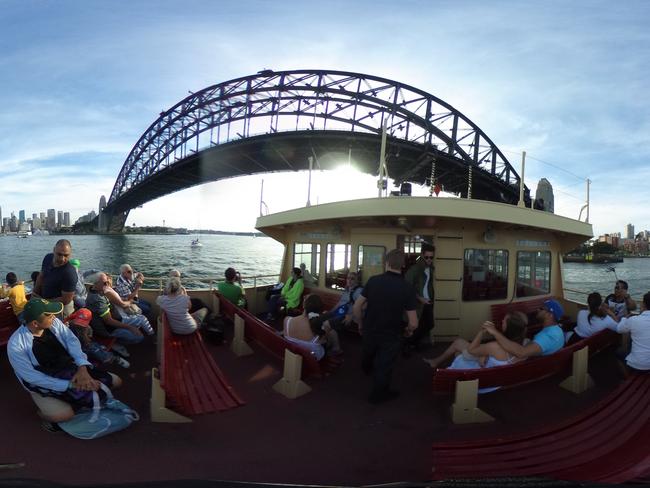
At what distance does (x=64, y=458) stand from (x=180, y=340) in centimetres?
218

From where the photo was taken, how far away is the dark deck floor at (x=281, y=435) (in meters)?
2.66

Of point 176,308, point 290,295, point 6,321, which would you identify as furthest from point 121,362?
point 290,295

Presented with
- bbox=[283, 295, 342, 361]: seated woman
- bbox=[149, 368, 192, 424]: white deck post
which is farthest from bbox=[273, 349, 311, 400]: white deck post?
bbox=[149, 368, 192, 424]: white deck post

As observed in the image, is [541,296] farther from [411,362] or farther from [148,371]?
[148,371]

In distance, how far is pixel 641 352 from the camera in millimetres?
3693

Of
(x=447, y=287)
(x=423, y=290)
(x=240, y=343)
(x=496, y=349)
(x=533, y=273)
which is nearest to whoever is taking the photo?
(x=496, y=349)

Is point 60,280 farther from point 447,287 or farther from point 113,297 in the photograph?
point 447,287

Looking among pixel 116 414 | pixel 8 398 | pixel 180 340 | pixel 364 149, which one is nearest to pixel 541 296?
pixel 180 340

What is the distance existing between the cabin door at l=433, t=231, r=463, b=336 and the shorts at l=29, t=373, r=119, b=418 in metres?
4.84

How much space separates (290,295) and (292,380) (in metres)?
2.95

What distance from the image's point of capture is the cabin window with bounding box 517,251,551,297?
6609mm

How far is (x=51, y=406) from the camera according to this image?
3.05 metres

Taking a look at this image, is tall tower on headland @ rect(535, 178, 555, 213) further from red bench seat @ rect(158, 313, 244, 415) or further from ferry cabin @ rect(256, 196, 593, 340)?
red bench seat @ rect(158, 313, 244, 415)

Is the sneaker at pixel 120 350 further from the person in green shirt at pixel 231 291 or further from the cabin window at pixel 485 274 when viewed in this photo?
the cabin window at pixel 485 274
